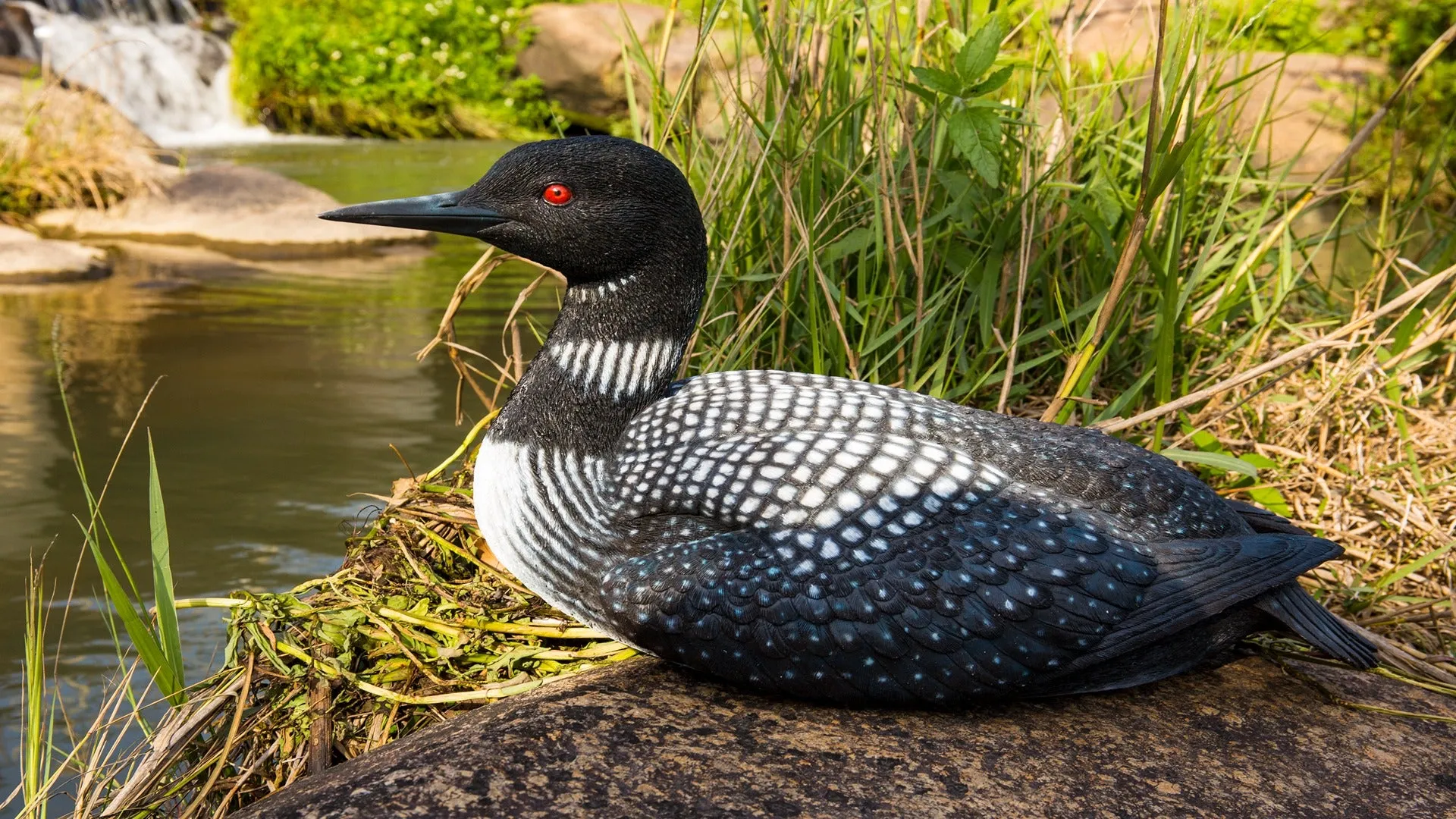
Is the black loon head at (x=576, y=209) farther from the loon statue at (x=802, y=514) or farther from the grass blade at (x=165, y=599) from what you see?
the grass blade at (x=165, y=599)

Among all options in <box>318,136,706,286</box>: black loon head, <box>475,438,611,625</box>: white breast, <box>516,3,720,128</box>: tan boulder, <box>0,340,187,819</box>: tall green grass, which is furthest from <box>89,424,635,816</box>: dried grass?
<box>516,3,720,128</box>: tan boulder

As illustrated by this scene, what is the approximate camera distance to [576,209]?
7.04 ft

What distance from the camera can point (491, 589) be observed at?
2605 millimetres

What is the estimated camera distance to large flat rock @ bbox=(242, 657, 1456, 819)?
1754 millimetres

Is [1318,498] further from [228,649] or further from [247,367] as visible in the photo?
[247,367]

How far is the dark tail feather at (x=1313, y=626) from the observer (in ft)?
6.89

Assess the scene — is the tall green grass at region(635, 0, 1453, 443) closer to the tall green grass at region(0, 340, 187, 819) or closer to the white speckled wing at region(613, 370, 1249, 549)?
the white speckled wing at region(613, 370, 1249, 549)

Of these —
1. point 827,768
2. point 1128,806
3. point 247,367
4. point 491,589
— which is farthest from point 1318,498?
point 247,367

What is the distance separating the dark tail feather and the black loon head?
1171 millimetres

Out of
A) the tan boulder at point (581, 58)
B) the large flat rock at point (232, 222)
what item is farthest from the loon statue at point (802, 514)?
the tan boulder at point (581, 58)

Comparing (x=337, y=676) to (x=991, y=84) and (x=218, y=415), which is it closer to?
(x=991, y=84)

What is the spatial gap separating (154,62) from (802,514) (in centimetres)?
1335

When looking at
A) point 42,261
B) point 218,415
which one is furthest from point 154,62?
point 218,415

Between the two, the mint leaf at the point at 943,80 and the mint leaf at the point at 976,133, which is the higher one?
the mint leaf at the point at 943,80
